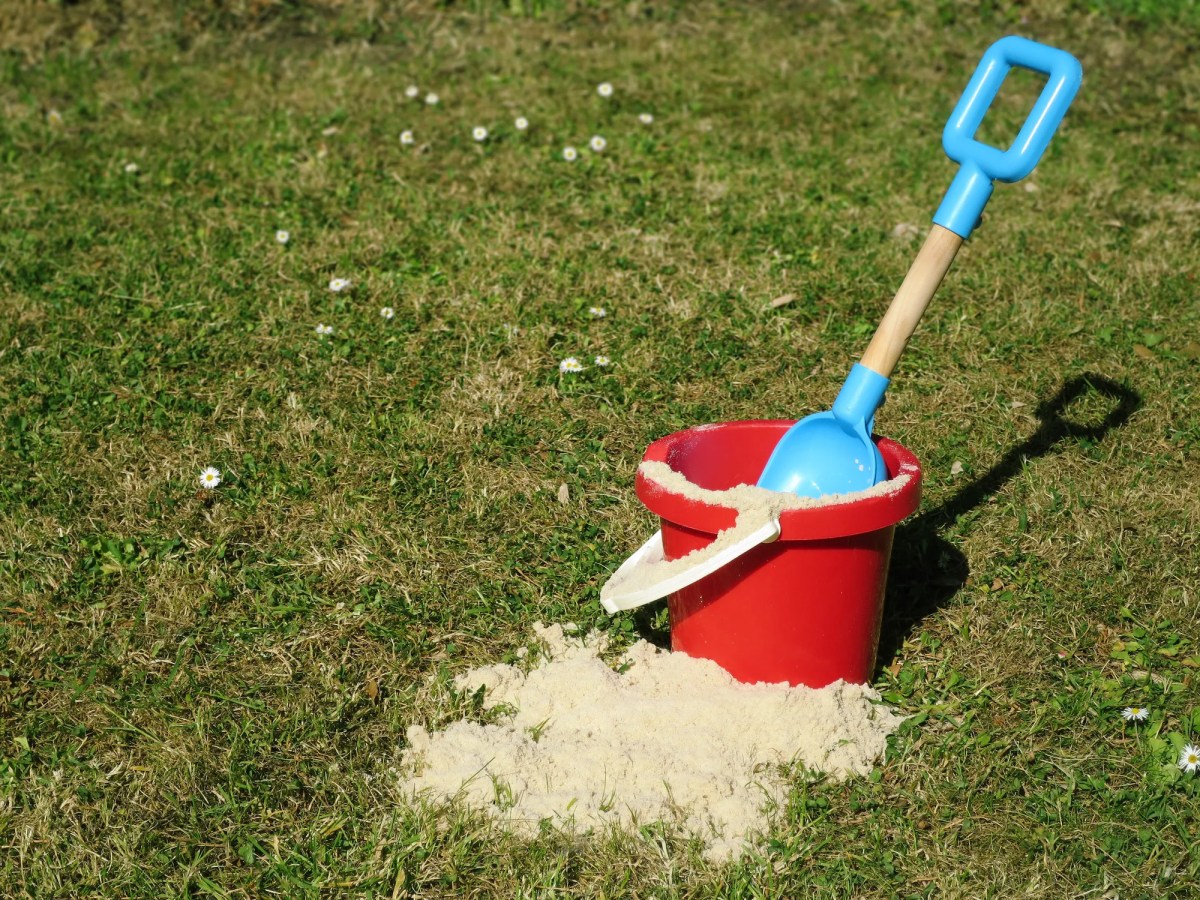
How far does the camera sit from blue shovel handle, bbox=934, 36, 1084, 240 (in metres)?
2.41

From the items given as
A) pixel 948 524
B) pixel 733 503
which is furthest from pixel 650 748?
pixel 948 524

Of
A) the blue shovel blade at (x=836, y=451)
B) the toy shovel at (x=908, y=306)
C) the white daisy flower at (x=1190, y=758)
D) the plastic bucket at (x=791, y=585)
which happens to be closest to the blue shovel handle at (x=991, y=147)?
the toy shovel at (x=908, y=306)

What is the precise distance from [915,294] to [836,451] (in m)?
0.35

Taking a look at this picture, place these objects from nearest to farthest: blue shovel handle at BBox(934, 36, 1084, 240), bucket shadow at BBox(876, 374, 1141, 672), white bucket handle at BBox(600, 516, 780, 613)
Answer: white bucket handle at BBox(600, 516, 780, 613) < blue shovel handle at BBox(934, 36, 1084, 240) < bucket shadow at BBox(876, 374, 1141, 672)

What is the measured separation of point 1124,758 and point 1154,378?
1.60 metres

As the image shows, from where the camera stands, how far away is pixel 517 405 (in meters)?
3.69

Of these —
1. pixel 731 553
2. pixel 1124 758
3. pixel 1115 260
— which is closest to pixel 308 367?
pixel 731 553

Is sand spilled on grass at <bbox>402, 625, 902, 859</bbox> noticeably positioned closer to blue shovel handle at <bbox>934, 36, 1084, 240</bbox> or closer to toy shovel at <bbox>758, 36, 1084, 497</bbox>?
toy shovel at <bbox>758, 36, 1084, 497</bbox>

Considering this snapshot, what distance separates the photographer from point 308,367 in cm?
387

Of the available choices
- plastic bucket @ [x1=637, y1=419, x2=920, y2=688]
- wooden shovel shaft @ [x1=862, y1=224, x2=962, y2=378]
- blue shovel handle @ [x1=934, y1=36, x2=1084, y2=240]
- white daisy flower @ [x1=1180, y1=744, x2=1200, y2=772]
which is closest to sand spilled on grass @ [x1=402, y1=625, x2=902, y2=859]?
plastic bucket @ [x1=637, y1=419, x2=920, y2=688]

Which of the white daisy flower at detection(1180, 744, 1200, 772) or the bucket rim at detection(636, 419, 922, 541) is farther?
the white daisy flower at detection(1180, 744, 1200, 772)

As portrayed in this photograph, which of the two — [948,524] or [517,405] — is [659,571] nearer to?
[948,524]

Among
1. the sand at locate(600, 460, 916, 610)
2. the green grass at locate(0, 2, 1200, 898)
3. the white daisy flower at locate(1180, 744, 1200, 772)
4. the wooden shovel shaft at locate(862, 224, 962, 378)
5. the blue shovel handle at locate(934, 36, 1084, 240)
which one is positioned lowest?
the green grass at locate(0, 2, 1200, 898)

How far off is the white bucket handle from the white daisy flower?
0.98 meters
